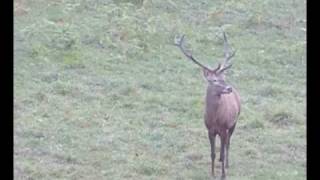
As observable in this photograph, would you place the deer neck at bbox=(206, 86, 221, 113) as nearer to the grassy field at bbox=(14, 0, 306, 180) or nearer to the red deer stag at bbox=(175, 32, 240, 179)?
the red deer stag at bbox=(175, 32, 240, 179)

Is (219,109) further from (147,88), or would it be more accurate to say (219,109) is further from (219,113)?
(147,88)

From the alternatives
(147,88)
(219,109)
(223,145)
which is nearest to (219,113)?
(219,109)

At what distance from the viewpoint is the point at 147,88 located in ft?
34.3

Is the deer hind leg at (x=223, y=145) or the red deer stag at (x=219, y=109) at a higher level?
the red deer stag at (x=219, y=109)

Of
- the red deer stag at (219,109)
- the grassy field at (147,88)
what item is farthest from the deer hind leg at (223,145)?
the grassy field at (147,88)

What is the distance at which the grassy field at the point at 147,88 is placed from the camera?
760 centimetres

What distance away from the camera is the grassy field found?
7.60 meters

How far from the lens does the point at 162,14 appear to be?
13.8 m

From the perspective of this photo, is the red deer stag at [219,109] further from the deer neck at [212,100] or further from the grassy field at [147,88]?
the grassy field at [147,88]

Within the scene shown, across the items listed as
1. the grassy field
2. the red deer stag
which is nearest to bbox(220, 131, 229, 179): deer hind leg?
the red deer stag

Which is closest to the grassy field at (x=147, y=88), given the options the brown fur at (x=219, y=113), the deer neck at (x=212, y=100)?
the brown fur at (x=219, y=113)

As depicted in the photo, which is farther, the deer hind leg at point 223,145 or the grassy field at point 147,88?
the grassy field at point 147,88
